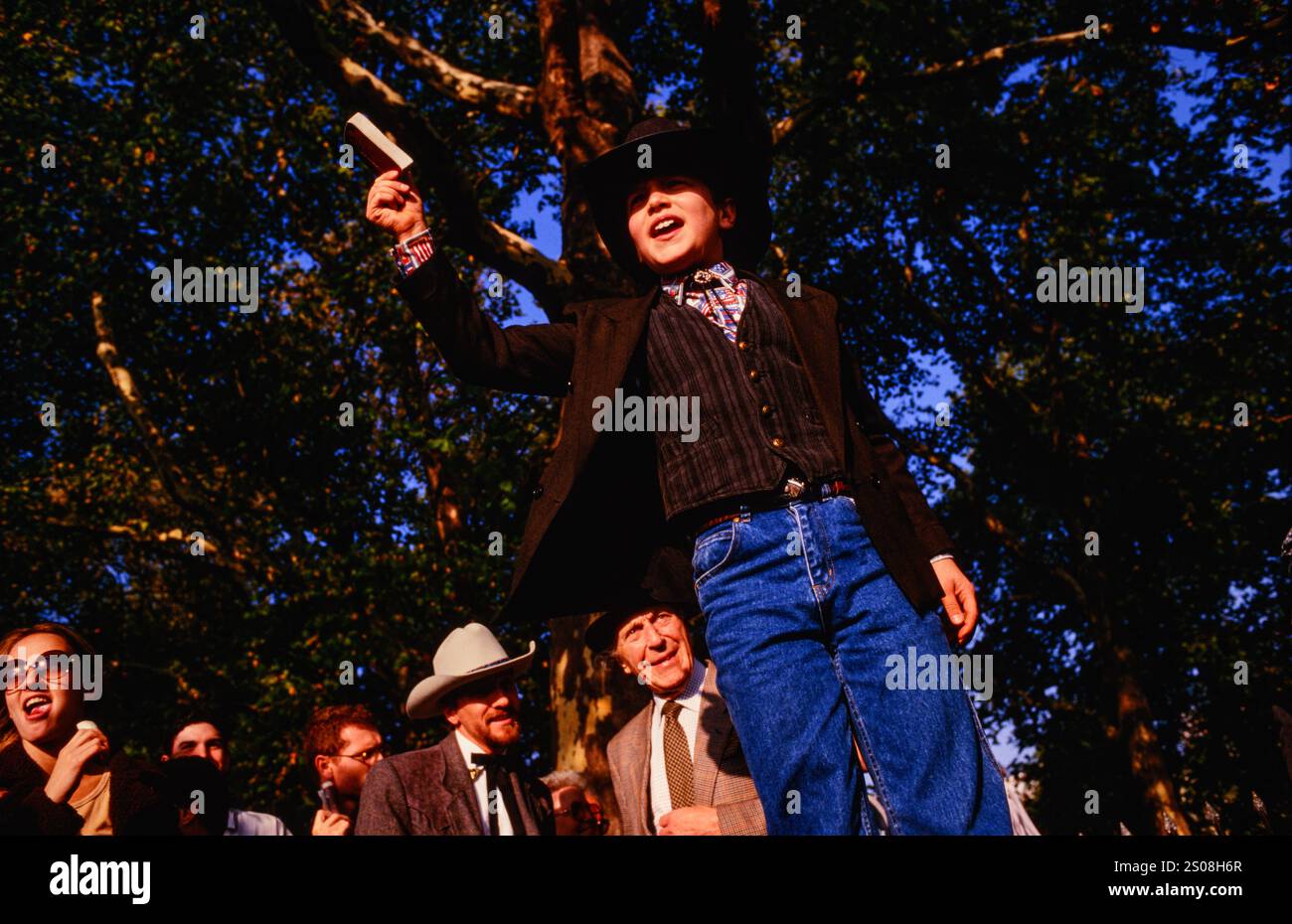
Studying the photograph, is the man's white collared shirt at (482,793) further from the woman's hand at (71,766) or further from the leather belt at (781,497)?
the leather belt at (781,497)

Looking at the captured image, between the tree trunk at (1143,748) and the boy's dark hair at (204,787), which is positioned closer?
the boy's dark hair at (204,787)

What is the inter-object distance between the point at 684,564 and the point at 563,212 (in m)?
6.22

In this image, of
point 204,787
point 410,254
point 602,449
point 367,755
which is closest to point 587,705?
point 367,755

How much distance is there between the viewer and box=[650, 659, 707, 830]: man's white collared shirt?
4836mm

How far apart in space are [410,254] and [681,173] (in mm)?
950

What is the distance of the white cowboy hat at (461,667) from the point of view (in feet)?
20.1

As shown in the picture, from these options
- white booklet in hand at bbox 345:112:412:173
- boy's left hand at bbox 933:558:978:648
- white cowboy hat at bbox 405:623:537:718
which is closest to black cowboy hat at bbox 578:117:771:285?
white booklet in hand at bbox 345:112:412:173

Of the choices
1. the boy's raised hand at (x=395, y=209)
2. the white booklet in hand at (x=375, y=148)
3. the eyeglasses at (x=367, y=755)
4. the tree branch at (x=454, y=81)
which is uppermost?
the tree branch at (x=454, y=81)

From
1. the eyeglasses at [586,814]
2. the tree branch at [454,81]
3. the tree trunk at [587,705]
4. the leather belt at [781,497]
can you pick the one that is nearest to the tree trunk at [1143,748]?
the tree trunk at [587,705]

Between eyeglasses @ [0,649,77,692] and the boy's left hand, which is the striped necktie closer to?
the boy's left hand

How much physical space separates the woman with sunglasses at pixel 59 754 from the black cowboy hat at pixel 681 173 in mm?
2961

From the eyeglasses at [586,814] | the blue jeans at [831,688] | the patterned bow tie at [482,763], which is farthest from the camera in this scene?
the eyeglasses at [586,814]

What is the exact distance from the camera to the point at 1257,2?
1095 centimetres
